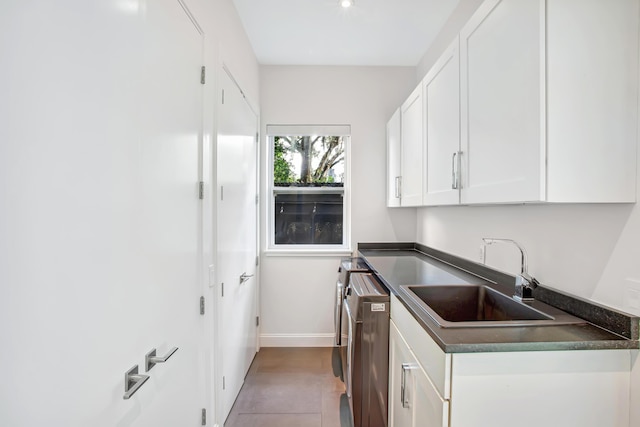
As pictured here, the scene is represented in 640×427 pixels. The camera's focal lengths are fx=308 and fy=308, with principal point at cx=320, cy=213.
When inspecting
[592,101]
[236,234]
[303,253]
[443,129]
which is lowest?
[303,253]

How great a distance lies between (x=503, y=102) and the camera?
116cm

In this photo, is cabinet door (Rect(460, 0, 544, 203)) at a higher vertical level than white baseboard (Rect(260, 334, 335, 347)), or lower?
higher

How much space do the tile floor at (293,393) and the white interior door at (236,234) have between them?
0.10m

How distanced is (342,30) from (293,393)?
108 inches

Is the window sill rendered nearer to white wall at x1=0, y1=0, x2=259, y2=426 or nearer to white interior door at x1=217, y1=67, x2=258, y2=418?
white interior door at x1=217, y1=67, x2=258, y2=418

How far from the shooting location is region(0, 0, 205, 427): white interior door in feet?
1.92

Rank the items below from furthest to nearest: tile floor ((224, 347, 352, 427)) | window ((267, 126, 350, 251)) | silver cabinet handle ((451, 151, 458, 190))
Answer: window ((267, 126, 350, 251)) → tile floor ((224, 347, 352, 427)) → silver cabinet handle ((451, 151, 458, 190))

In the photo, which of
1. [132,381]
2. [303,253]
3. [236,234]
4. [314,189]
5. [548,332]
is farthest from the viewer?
[314,189]

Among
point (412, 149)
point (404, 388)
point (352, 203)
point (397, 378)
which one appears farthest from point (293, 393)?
point (412, 149)

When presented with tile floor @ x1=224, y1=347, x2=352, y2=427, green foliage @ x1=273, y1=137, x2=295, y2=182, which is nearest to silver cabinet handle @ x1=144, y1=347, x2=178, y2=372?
tile floor @ x1=224, y1=347, x2=352, y2=427

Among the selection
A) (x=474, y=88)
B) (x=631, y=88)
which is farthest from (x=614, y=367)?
(x=474, y=88)

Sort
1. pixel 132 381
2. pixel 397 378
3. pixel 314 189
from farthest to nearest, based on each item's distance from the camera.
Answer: pixel 314 189
pixel 397 378
pixel 132 381

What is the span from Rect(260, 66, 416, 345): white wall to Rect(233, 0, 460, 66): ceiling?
205mm

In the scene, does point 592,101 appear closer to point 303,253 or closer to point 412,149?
point 412,149
